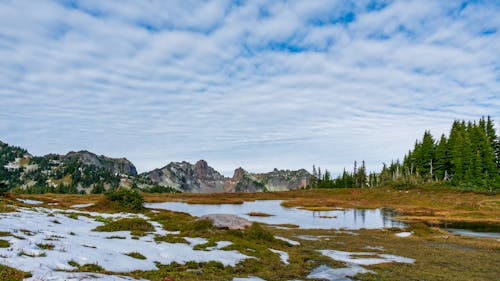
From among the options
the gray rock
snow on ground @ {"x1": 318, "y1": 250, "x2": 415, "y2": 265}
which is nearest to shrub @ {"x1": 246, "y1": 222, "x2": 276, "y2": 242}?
the gray rock

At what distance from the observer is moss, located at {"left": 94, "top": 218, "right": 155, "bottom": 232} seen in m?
21.6

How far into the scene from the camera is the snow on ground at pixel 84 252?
11.0 metres

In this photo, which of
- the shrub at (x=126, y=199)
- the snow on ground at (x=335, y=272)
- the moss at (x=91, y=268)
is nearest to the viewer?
the moss at (x=91, y=268)

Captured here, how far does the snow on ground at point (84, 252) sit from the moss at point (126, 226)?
95 cm

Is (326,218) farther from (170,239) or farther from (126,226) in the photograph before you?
(170,239)

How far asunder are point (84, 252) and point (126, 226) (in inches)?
350

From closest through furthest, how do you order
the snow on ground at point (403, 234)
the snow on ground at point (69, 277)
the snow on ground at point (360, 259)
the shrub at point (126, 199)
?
the snow on ground at point (69, 277)
the snow on ground at point (360, 259)
the snow on ground at point (403, 234)
the shrub at point (126, 199)

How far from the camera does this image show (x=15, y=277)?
915cm

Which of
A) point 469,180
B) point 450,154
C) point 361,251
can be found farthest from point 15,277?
point 450,154

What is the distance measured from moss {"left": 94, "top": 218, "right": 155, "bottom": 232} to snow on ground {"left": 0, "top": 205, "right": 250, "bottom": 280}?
0.95m

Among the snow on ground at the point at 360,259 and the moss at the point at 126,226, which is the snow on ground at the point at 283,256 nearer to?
the snow on ground at the point at 360,259

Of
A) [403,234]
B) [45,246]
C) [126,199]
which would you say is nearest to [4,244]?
[45,246]

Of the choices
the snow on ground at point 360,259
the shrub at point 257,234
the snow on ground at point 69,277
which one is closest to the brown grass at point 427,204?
the snow on ground at point 360,259

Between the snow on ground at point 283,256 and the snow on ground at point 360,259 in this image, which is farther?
the snow on ground at point 360,259
